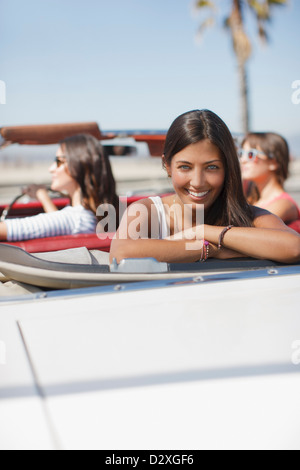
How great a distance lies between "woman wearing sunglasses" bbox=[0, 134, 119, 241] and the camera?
2.60m

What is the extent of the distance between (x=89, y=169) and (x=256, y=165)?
1.00 metres

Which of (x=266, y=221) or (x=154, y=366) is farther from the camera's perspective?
(x=266, y=221)

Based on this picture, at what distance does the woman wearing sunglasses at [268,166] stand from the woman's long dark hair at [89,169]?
833 millimetres

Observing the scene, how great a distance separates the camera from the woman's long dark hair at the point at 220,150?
1593mm

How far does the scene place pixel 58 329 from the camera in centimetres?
116

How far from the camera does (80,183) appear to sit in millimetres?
A: 2695

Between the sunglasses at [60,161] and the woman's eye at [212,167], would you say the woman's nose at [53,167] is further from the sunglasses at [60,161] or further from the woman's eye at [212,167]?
the woman's eye at [212,167]

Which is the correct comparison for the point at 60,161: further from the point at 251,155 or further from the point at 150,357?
the point at 150,357

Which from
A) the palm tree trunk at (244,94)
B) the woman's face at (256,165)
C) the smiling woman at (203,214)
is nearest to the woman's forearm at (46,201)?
the woman's face at (256,165)

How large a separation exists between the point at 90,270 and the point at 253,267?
499mm

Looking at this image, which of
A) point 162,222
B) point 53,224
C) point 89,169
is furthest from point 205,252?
Answer: point 89,169
